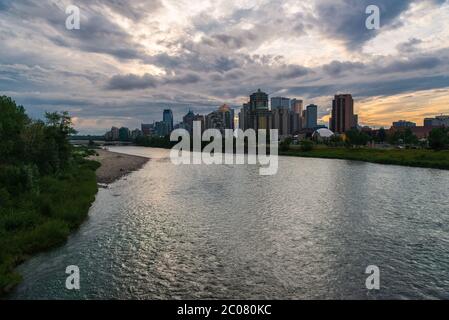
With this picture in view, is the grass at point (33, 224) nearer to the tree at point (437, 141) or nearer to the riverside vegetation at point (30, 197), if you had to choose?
the riverside vegetation at point (30, 197)

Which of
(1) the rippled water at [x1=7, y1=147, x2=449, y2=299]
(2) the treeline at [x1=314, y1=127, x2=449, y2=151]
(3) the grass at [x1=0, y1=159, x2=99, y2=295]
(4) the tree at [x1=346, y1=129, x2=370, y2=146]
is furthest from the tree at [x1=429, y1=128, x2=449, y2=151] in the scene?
(3) the grass at [x1=0, y1=159, x2=99, y2=295]

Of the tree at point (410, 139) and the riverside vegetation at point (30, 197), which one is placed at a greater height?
the tree at point (410, 139)

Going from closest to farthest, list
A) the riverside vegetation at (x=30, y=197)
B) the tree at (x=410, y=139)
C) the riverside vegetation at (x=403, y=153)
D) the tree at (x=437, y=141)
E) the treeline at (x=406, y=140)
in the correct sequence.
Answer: the riverside vegetation at (x=30, y=197), the riverside vegetation at (x=403, y=153), the tree at (x=437, y=141), the treeline at (x=406, y=140), the tree at (x=410, y=139)

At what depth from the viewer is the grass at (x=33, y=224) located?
765 inches

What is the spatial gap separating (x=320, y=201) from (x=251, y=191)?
1130 cm

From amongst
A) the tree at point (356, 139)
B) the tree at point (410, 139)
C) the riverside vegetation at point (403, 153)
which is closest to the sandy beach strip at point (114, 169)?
the riverside vegetation at point (403, 153)

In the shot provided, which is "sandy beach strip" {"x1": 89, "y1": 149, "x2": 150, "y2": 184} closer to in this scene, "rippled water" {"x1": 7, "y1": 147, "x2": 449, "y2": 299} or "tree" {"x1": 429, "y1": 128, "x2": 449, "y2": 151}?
"rippled water" {"x1": 7, "y1": 147, "x2": 449, "y2": 299}

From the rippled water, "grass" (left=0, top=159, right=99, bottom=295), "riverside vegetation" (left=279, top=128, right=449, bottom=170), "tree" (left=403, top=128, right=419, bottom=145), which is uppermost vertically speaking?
"tree" (left=403, top=128, right=419, bottom=145)

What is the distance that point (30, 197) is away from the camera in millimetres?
30359

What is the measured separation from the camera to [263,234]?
27094 millimetres

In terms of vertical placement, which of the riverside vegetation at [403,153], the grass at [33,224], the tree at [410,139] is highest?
the tree at [410,139]

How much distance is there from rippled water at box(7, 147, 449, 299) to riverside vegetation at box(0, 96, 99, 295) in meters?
1.24

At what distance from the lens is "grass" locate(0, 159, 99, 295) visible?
63.7 feet
